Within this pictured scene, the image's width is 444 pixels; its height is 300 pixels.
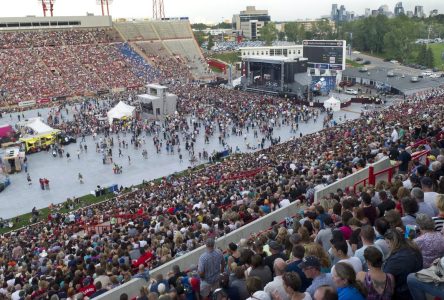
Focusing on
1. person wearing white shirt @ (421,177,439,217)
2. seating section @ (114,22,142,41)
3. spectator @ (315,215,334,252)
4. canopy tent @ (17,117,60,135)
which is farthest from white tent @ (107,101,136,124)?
seating section @ (114,22,142,41)

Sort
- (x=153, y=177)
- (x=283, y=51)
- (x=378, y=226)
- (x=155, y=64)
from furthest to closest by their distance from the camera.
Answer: (x=155, y=64) < (x=283, y=51) < (x=153, y=177) < (x=378, y=226)

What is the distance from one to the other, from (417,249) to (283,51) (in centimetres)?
5823

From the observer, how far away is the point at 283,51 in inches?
2384

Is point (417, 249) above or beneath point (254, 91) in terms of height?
above

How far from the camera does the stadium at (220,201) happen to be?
4.89m

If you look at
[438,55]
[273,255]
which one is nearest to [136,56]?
[438,55]

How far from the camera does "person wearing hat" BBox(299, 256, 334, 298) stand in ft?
14.4

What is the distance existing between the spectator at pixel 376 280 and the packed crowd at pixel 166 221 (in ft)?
0.78

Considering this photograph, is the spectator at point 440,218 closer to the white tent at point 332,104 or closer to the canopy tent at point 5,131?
the canopy tent at point 5,131

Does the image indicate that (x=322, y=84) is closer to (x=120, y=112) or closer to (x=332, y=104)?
(x=332, y=104)

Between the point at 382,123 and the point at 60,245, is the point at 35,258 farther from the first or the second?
the point at 382,123

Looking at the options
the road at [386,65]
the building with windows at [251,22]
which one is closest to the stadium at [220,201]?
the road at [386,65]

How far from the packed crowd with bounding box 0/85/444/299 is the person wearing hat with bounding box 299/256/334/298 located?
2 centimetres

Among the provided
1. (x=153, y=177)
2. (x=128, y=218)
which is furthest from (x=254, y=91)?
(x=128, y=218)
